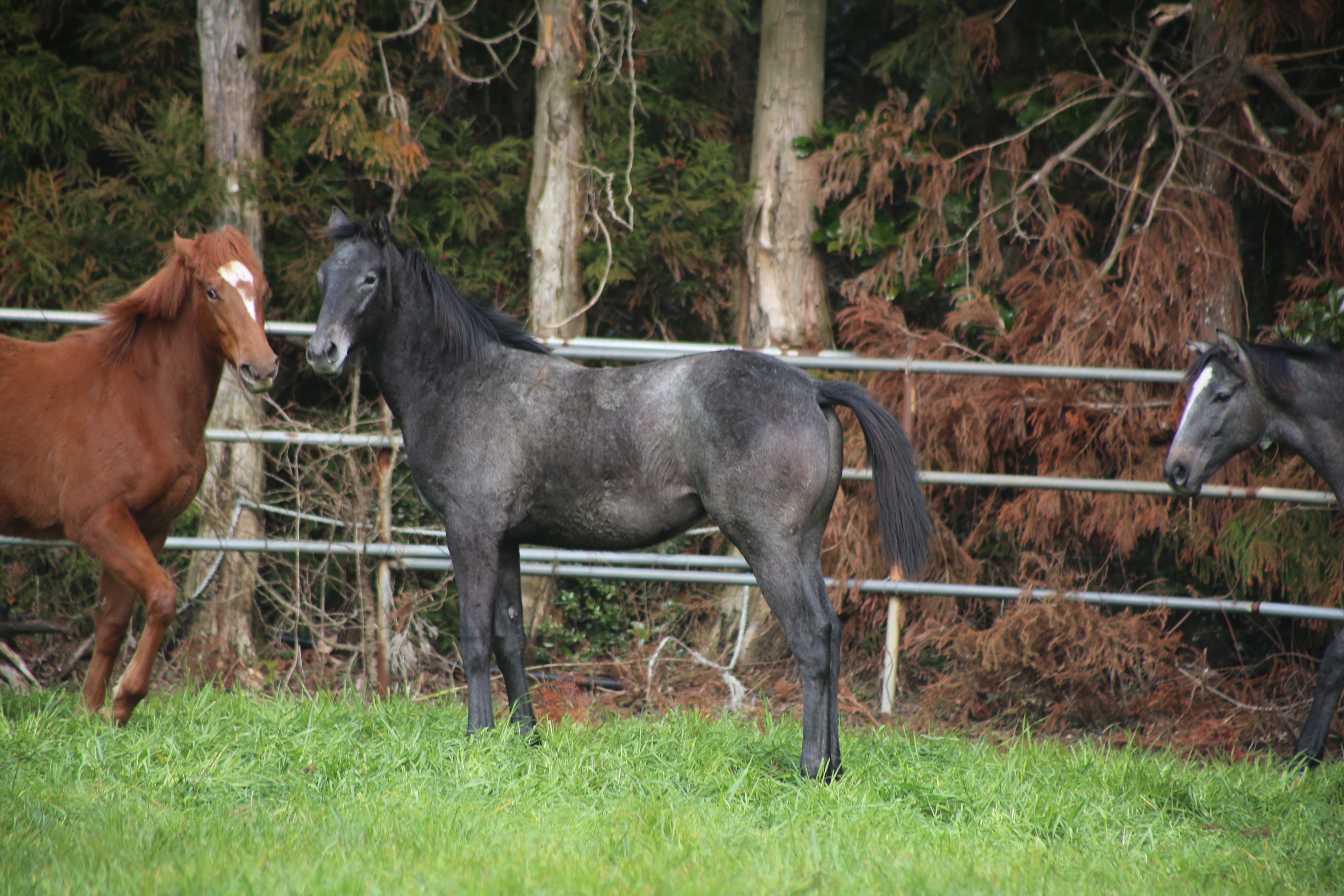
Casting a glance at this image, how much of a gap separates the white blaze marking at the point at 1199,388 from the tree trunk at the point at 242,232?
4739 millimetres

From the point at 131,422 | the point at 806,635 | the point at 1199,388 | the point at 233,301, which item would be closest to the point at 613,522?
the point at 806,635

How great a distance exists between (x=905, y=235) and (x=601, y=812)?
415 centimetres

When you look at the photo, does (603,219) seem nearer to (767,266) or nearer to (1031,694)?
(767,266)

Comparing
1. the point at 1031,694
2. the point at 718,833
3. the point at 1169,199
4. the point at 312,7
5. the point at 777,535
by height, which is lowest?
the point at 1031,694

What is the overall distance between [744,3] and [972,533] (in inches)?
143

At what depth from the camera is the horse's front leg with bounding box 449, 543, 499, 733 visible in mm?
3900

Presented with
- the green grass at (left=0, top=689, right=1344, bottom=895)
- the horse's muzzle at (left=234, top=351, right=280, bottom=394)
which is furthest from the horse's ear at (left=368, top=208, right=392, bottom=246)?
the green grass at (left=0, top=689, right=1344, bottom=895)

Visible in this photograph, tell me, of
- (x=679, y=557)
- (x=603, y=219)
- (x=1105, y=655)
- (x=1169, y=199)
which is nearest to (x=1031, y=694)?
(x=1105, y=655)

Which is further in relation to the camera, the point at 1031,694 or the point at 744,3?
the point at 744,3

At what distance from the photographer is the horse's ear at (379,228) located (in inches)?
156

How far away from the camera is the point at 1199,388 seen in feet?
14.8

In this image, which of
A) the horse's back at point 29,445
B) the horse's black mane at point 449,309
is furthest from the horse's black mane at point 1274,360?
the horse's back at point 29,445

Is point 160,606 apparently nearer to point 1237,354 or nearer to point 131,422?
point 131,422

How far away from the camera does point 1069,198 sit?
6723mm
